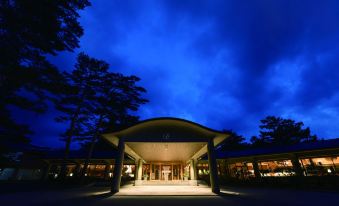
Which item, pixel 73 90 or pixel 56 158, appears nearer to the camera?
pixel 73 90

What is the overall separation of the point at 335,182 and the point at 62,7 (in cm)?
2521

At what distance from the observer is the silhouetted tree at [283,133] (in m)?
33.8

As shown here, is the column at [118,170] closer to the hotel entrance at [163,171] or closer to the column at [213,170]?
the column at [213,170]

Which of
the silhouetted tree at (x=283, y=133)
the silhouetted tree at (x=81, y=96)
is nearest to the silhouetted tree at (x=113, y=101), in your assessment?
the silhouetted tree at (x=81, y=96)

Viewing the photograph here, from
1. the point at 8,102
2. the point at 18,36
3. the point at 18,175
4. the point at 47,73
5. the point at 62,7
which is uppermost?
the point at 62,7

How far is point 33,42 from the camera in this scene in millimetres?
8844

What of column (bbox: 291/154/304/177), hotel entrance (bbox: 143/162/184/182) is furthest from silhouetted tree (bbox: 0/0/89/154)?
column (bbox: 291/154/304/177)

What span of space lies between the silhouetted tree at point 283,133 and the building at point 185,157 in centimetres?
1894

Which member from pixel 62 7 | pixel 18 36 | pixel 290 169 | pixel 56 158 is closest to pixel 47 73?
pixel 18 36

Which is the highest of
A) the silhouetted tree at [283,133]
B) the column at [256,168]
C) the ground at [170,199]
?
the silhouetted tree at [283,133]

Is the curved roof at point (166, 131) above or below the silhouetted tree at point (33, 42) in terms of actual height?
below

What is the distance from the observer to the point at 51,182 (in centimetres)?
1428

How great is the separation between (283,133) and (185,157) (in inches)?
1117

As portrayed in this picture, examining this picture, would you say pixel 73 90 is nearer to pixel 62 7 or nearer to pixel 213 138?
pixel 62 7
